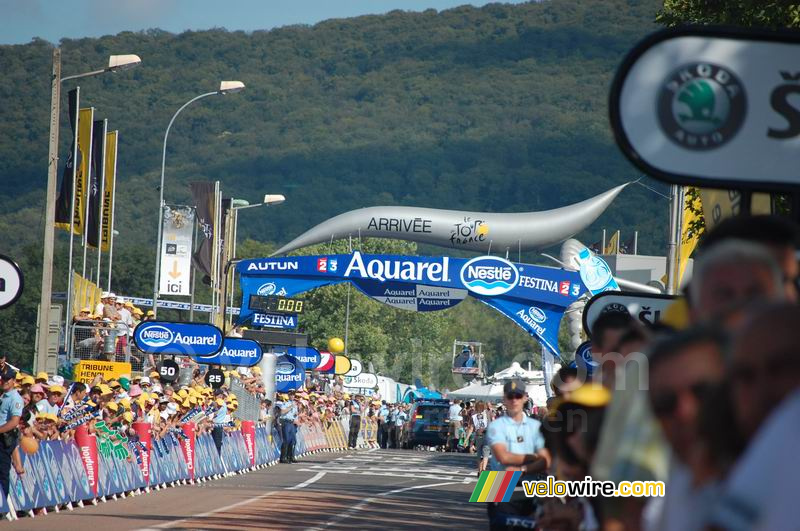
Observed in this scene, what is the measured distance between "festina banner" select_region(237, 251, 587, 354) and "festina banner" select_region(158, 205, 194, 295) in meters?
11.5

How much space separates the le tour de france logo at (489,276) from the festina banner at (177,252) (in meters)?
15.2

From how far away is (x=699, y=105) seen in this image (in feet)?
16.4

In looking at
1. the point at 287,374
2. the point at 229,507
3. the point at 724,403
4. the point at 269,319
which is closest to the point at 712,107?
the point at 724,403

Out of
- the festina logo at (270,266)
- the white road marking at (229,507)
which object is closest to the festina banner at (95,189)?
the festina logo at (270,266)

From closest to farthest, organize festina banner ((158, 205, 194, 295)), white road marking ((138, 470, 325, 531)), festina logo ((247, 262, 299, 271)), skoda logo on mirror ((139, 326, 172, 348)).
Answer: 1. white road marking ((138, 470, 325, 531))
2. skoda logo on mirror ((139, 326, 172, 348))
3. festina logo ((247, 262, 299, 271))
4. festina banner ((158, 205, 194, 295))

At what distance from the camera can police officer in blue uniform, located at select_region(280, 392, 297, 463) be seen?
39594mm

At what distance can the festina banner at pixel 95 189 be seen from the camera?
32719 millimetres

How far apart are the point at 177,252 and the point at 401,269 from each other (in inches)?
569

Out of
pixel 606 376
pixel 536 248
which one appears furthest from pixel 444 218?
pixel 606 376

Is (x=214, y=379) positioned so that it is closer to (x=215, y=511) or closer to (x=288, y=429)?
(x=288, y=429)

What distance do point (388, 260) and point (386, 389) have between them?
46.3 m

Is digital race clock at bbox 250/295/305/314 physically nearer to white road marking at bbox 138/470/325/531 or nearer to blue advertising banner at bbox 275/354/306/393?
blue advertising banner at bbox 275/354/306/393

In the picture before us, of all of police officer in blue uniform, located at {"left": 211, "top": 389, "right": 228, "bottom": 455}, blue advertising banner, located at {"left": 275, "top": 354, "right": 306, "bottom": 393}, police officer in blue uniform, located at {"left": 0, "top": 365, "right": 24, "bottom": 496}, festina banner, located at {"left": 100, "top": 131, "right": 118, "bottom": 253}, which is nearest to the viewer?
police officer in blue uniform, located at {"left": 0, "top": 365, "right": 24, "bottom": 496}

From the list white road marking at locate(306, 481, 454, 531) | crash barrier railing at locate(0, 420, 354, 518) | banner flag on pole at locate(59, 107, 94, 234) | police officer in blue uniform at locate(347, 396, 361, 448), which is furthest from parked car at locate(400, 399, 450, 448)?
banner flag on pole at locate(59, 107, 94, 234)
